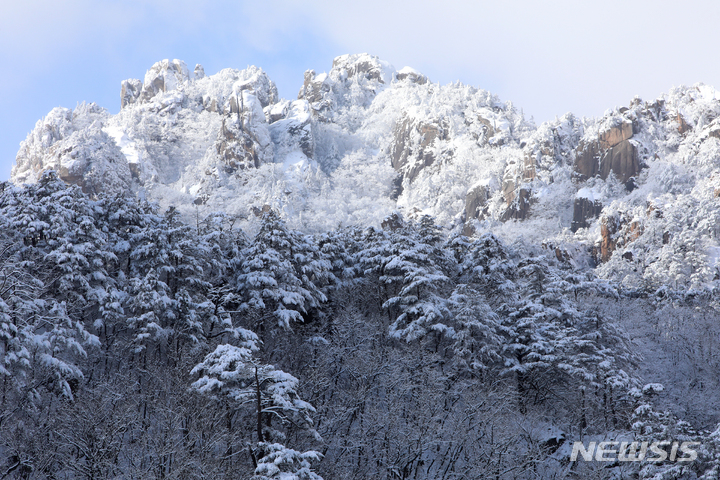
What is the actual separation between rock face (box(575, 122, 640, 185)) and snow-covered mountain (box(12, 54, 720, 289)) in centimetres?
29

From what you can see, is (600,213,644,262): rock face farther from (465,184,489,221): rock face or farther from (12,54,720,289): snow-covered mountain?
(465,184,489,221): rock face

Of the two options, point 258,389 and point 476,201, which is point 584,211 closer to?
point 476,201

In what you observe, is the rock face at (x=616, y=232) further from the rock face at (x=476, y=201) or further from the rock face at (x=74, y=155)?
the rock face at (x=74, y=155)

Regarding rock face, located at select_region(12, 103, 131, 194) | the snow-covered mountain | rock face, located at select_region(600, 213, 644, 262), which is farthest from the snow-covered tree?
rock face, located at select_region(12, 103, 131, 194)

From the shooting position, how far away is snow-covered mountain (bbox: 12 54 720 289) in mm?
95062

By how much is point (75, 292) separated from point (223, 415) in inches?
500

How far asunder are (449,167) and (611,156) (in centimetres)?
5032

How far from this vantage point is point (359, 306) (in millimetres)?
37719

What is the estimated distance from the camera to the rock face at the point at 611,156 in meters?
115

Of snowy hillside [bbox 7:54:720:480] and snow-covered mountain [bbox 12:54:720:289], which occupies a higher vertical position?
snow-covered mountain [bbox 12:54:720:289]

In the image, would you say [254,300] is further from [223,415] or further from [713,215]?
[713,215]

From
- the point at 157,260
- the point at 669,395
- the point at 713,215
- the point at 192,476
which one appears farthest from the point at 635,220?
the point at 192,476

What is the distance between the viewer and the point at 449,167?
159 metres

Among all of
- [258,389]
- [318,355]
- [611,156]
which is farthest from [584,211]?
[258,389]
